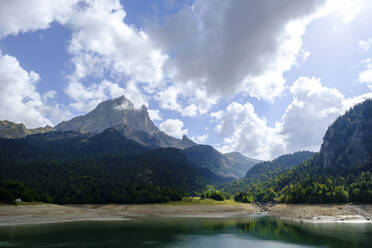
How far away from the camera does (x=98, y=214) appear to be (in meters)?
120

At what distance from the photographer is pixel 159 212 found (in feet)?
438

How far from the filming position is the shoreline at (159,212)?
97500 millimetres

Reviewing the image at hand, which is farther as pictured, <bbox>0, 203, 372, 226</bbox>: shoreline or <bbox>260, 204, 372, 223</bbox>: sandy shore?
<bbox>260, 204, 372, 223</bbox>: sandy shore

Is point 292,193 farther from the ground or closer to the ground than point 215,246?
farther from the ground

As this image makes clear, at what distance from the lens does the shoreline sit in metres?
97.5

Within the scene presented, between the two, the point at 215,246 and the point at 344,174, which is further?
the point at 344,174

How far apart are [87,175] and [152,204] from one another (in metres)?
72.6

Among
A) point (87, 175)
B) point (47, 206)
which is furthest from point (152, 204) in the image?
point (87, 175)

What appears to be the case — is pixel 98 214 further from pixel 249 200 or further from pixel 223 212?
pixel 249 200

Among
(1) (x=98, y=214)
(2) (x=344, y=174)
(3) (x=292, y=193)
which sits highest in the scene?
(2) (x=344, y=174)

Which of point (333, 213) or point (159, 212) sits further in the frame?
point (159, 212)

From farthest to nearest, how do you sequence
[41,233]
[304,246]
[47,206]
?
[47,206], [41,233], [304,246]

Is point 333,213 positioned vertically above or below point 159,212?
above

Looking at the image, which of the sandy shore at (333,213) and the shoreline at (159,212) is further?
the sandy shore at (333,213)
